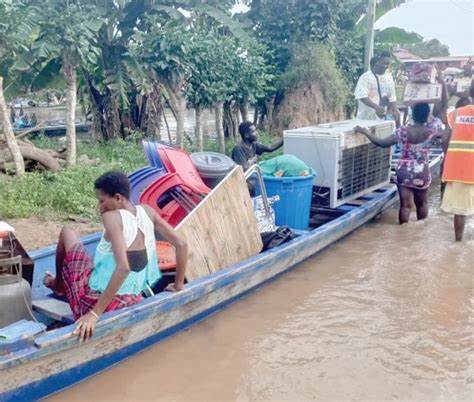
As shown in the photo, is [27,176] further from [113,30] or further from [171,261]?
[113,30]

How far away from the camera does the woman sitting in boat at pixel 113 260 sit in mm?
3361

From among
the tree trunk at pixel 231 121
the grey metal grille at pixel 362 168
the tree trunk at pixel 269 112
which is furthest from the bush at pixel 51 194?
the tree trunk at pixel 269 112

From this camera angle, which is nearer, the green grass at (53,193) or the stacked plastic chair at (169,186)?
the stacked plastic chair at (169,186)

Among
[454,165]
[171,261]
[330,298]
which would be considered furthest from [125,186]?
[454,165]

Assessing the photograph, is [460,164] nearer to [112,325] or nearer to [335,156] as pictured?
[335,156]

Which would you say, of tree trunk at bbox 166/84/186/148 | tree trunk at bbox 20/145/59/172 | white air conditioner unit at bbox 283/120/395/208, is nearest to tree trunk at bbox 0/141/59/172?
tree trunk at bbox 20/145/59/172

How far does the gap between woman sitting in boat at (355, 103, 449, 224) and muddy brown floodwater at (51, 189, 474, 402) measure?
1.06m

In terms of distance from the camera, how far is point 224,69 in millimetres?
10055

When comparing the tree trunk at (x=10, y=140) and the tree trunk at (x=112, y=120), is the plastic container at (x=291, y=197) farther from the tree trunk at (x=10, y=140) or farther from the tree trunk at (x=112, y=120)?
the tree trunk at (x=112, y=120)

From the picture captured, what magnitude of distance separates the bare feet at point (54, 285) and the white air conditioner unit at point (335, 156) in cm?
335

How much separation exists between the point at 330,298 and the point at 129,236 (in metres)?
2.44

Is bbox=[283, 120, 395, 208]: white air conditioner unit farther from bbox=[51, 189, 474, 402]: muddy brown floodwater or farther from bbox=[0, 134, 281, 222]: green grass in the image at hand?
Answer: bbox=[0, 134, 281, 222]: green grass

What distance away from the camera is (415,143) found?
676cm

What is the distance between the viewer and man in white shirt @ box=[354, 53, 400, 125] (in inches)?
336
